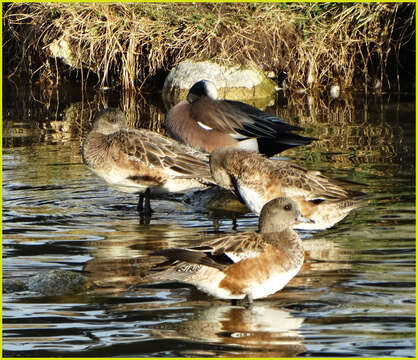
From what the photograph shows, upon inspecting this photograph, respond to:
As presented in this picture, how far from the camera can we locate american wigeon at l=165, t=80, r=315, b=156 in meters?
8.13

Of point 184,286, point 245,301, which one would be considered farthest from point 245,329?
point 184,286

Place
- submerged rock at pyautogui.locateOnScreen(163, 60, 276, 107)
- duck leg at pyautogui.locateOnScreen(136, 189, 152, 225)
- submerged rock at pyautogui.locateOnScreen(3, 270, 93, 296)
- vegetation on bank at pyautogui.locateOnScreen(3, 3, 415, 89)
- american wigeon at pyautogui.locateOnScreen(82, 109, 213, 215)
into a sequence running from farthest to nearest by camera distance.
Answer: vegetation on bank at pyautogui.locateOnScreen(3, 3, 415, 89) → submerged rock at pyautogui.locateOnScreen(163, 60, 276, 107) → american wigeon at pyautogui.locateOnScreen(82, 109, 213, 215) → duck leg at pyautogui.locateOnScreen(136, 189, 152, 225) → submerged rock at pyautogui.locateOnScreen(3, 270, 93, 296)

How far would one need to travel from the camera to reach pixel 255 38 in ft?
40.3

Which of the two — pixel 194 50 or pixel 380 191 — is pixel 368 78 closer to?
pixel 194 50

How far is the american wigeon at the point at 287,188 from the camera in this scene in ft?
19.3

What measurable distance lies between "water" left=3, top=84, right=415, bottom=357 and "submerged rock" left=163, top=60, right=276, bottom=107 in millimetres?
2826

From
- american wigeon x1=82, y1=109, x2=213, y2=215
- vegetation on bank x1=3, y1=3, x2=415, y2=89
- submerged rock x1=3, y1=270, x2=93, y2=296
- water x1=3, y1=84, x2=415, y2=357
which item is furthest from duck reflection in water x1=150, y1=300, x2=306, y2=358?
vegetation on bank x1=3, y1=3, x2=415, y2=89

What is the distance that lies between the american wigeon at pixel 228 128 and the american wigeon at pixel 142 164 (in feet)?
4.21

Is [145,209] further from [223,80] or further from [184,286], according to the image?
[223,80]

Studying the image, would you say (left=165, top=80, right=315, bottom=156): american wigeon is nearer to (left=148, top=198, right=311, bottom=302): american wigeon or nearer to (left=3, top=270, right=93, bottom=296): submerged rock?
(left=3, top=270, right=93, bottom=296): submerged rock

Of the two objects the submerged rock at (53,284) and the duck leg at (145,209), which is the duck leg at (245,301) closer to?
the submerged rock at (53,284)

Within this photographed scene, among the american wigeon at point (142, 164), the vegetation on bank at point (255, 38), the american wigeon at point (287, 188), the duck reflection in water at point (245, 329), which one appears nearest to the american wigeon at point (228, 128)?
the american wigeon at point (142, 164)

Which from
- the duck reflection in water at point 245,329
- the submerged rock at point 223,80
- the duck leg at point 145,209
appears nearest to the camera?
the duck reflection in water at point 245,329

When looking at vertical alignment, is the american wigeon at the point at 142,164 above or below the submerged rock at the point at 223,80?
below
